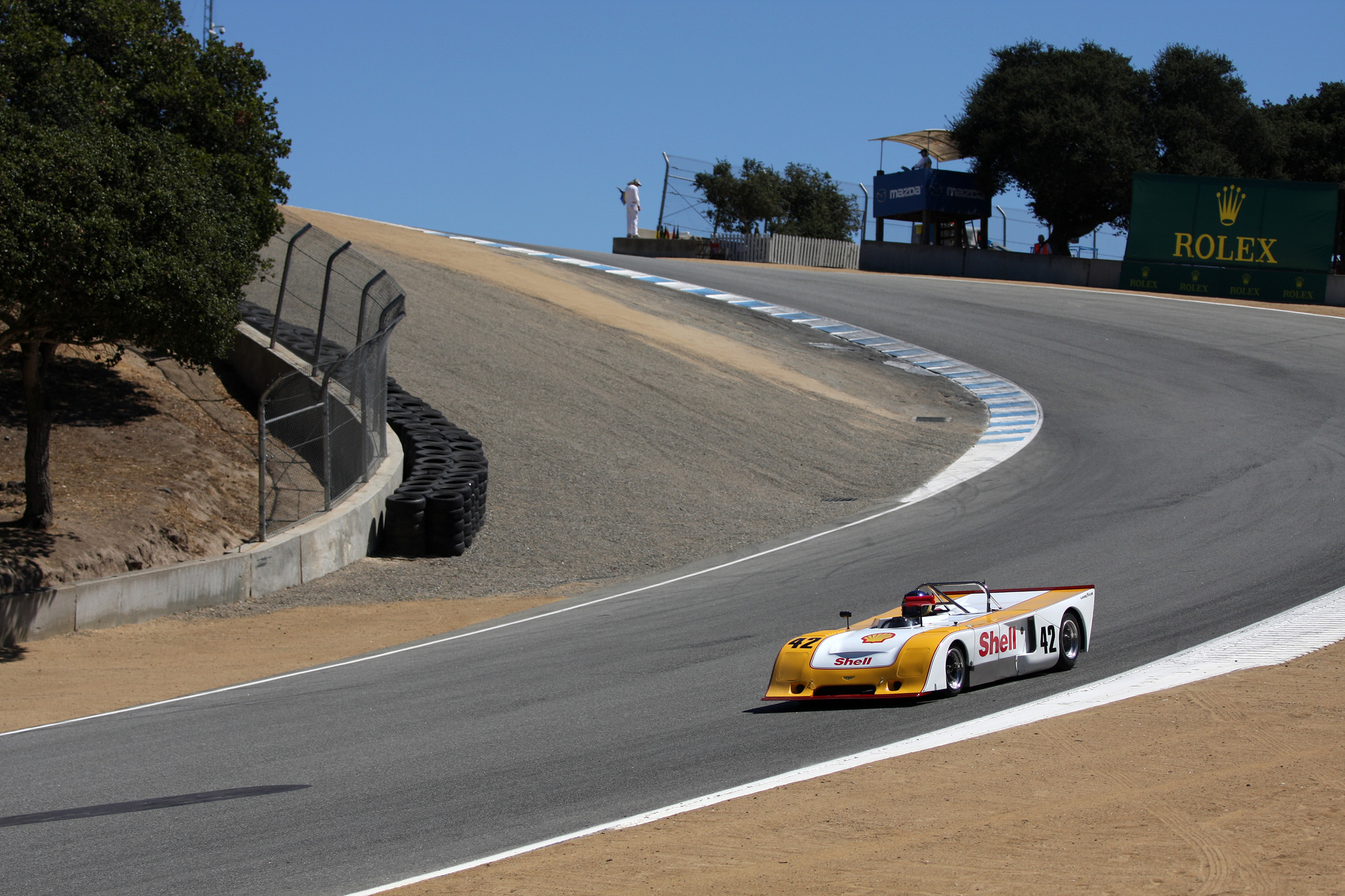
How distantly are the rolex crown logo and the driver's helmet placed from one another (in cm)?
3440

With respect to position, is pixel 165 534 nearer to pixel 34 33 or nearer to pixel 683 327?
pixel 34 33

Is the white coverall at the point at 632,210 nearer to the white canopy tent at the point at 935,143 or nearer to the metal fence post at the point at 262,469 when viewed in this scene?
the white canopy tent at the point at 935,143

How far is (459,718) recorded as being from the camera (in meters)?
8.31

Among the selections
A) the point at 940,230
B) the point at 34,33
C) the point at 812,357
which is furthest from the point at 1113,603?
the point at 940,230

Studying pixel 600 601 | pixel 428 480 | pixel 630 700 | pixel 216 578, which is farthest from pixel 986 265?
pixel 630 700

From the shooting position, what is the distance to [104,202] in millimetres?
11352

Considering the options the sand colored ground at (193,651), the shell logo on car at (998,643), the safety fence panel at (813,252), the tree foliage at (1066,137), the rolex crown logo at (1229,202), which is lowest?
the sand colored ground at (193,651)

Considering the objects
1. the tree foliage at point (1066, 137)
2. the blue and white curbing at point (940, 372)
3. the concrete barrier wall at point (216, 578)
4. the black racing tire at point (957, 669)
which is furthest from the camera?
the tree foliage at point (1066, 137)

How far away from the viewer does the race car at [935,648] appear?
7992 millimetres

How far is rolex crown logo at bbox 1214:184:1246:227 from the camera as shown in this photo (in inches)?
1489

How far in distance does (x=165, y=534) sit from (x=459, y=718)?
21.8ft

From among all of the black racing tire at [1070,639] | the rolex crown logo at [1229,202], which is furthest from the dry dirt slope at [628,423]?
the rolex crown logo at [1229,202]

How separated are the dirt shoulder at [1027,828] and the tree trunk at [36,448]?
30.5 feet

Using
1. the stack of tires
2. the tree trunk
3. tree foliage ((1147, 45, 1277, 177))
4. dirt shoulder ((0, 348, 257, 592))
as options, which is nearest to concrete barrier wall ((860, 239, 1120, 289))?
tree foliage ((1147, 45, 1277, 177))
